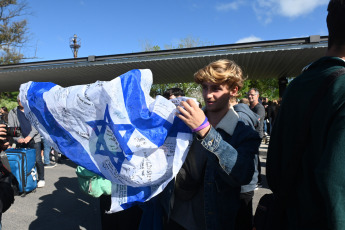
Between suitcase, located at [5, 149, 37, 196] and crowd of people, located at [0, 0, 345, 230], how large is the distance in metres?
3.91

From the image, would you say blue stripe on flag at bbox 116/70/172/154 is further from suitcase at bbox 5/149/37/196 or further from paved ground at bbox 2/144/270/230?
suitcase at bbox 5/149/37/196

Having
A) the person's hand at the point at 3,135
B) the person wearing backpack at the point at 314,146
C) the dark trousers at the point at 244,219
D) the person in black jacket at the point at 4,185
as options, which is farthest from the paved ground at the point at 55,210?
the person wearing backpack at the point at 314,146

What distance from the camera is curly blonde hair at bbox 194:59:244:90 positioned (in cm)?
154

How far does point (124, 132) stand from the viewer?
142cm

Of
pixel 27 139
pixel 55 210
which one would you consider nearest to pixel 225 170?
pixel 55 210

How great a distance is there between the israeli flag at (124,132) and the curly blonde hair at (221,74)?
0.90 feet

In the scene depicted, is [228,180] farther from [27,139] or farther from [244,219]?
[27,139]

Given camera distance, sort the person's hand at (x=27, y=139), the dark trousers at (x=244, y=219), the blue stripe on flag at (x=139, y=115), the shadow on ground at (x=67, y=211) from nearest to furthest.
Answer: the blue stripe on flag at (x=139, y=115)
the dark trousers at (x=244, y=219)
the shadow on ground at (x=67, y=211)
the person's hand at (x=27, y=139)

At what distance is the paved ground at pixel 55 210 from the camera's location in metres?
3.89

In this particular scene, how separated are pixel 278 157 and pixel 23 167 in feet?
16.3

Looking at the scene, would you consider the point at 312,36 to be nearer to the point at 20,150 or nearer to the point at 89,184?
the point at 89,184

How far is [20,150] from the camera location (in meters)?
5.08

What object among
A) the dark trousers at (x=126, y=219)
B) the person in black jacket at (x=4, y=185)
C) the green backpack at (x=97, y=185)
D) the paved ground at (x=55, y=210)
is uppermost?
the person in black jacket at (x=4, y=185)

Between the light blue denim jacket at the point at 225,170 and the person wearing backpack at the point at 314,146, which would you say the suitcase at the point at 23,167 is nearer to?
the light blue denim jacket at the point at 225,170
